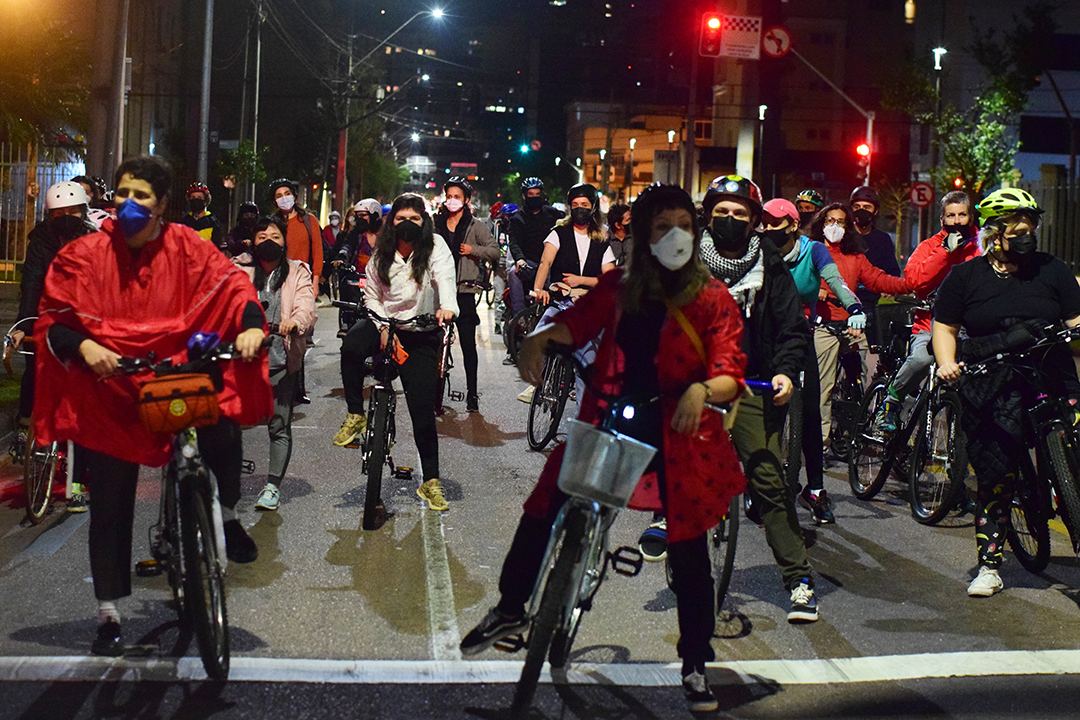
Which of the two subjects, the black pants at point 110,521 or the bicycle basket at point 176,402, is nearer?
the bicycle basket at point 176,402

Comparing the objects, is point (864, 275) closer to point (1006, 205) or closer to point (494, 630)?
point (1006, 205)

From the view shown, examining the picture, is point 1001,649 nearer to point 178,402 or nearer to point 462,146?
point 178,402

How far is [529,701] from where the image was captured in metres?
4.08

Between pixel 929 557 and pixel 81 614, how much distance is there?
453 centimetres

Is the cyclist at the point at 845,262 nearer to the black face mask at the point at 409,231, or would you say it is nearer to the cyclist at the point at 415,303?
the cyclist at the point at 415,303

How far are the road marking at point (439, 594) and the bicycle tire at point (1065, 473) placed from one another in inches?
119

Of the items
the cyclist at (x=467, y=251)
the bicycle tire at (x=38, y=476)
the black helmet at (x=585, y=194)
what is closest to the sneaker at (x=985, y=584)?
the bicycle tire at (x=38, y=476)

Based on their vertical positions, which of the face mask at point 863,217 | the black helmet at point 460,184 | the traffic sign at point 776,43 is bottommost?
the face mask at point 863,217

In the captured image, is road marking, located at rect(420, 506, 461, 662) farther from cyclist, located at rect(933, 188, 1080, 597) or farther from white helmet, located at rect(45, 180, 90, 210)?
white helmet, located at rect(45, 180, 90, 210)

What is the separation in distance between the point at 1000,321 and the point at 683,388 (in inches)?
108

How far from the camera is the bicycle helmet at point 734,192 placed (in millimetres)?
5711

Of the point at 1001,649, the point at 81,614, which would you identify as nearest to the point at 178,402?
the point at 81,614

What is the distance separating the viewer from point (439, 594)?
19.5ft

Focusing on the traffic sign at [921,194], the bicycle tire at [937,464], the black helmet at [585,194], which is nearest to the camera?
the bicycle tire at [937,464]
